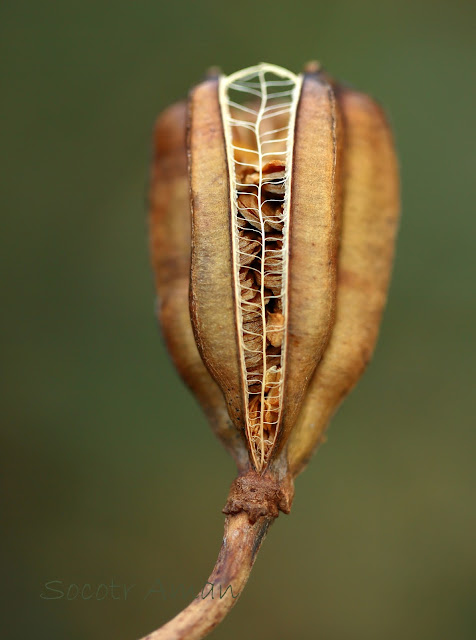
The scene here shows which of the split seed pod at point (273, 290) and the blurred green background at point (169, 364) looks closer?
the split seed pod at point (273, 290)

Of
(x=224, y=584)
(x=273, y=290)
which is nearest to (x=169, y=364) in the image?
(x=273, y=290)

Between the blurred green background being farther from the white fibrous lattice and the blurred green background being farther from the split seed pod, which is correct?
the white fibrous lattice

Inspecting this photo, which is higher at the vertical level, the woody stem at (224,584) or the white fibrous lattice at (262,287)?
the white fibrous lattice at (262,287)

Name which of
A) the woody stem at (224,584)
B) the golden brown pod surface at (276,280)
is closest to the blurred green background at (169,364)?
the golden brown pod surface at (276,280)

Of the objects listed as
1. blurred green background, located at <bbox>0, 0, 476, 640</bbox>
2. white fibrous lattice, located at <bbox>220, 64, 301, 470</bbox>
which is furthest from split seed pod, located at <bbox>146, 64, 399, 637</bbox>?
blurred green background, located at <bbox>0, 0, 476, 640</bbox>

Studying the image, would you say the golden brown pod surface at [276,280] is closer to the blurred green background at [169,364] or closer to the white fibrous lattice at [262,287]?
the white fibrous lattice at [262,287]
